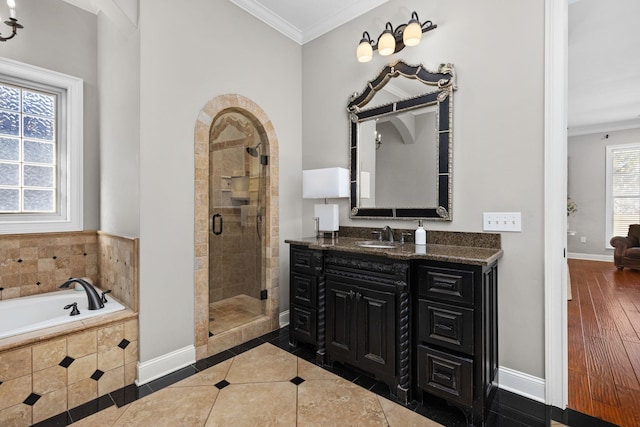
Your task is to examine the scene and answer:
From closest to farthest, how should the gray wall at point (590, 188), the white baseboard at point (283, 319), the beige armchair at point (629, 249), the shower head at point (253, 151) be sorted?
the shower head at point (253, 151), the white baseboard at point (283, 319), the beige armchair at point (629, 249), the gray wall at point (590, 188)

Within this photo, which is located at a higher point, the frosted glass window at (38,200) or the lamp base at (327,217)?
the frosted glass window at (38,200)

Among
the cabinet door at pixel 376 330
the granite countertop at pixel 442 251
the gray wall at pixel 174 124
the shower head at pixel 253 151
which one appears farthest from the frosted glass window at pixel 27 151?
the cabinet door at pixel 376 330

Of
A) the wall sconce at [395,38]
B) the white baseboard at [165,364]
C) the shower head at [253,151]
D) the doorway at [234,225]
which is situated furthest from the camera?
the shower head at [253,151]

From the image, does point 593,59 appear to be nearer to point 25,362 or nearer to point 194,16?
point 194,16

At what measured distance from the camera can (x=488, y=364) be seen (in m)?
1.83

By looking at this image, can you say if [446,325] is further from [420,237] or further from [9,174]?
[9,174]

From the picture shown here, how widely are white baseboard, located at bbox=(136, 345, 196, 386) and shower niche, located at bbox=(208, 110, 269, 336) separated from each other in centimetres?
27

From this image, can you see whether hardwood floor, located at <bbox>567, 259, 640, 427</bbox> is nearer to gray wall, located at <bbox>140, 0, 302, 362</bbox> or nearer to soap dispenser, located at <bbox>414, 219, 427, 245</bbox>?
soap dispenser, located at <bbox>414, 219, 427, 245</bbox>

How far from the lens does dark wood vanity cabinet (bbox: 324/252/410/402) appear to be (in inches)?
75.6

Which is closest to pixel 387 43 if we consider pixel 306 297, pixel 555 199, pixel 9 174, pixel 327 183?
pixel 327 183

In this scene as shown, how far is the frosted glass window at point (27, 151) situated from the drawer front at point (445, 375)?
331cm

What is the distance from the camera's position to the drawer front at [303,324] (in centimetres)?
244

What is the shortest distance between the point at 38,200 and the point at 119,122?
1085 mm

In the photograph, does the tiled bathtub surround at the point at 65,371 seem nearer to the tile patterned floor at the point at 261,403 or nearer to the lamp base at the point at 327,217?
the tile patterned floor at the point at 261,403
